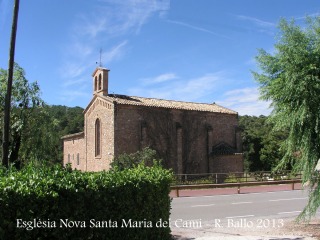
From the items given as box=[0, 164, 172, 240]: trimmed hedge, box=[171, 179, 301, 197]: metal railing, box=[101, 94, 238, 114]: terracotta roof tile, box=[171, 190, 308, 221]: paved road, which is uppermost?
box=[101, 94, 238, 114]: terracotta roof tile

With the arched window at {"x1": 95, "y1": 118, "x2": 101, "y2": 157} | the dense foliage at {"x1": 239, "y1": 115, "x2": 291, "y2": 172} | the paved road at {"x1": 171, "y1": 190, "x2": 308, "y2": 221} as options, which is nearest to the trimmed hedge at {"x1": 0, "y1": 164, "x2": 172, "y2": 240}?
the paved road at {"x1": 171, "y1": 190, "x2": 308, "y2": 221}

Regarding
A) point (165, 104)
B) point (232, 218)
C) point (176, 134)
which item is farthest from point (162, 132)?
point (232, 218)

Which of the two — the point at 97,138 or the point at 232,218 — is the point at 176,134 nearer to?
the point at 97,138

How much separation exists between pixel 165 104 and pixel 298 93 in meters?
27.0

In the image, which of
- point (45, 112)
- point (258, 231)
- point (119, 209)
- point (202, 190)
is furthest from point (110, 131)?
point (119, 209)

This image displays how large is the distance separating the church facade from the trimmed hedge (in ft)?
79.8

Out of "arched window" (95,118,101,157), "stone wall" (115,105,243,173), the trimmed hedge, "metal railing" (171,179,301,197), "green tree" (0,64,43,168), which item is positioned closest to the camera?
the trimmed hedge

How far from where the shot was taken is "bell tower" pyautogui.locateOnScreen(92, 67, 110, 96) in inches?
1340

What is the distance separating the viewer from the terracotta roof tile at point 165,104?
32.6 meters

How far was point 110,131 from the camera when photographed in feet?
105

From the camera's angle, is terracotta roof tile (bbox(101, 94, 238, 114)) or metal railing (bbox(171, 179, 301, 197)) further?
terracotta roof tile (bbox(101, 94, 238, 114))

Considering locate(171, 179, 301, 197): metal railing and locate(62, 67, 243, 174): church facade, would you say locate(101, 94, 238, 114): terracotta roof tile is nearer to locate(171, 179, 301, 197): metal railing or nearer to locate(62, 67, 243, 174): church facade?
locate(62, 67, 243, 174): church facade

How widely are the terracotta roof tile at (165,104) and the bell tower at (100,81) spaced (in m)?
0.87

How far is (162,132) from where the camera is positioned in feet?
110
